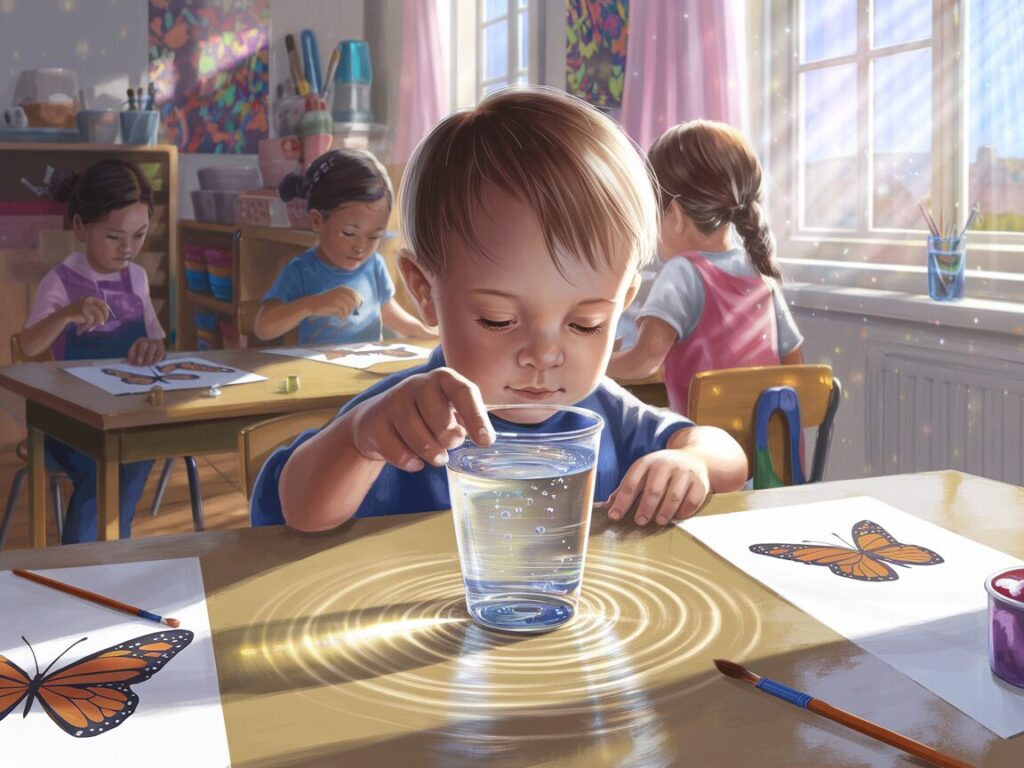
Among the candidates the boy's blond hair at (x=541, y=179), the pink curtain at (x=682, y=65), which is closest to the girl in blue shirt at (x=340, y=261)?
the pink curtain at (x=682, y=65)

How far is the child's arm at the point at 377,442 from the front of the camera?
742mm

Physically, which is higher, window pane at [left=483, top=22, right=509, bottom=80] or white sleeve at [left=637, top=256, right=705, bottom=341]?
window pane at [left=483, top=22, right=509, bottom=80]

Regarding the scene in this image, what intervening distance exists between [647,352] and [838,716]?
1.73m

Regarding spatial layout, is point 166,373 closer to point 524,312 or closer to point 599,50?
point 524,312

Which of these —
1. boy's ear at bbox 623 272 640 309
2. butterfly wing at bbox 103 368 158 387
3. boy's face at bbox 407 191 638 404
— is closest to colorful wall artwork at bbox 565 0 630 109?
butterfly wing at bbox 103 368 158 387

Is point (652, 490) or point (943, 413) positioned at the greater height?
point (652, 490)

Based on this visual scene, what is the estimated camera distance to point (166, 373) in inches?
88.5

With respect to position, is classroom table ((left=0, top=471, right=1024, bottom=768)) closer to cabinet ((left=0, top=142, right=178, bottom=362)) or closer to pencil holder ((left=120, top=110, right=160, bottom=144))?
cabinet ((left=0, top=142, right=178, bottom=362))

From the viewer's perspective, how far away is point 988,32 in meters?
2.58

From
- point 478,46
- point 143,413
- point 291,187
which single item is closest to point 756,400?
point 143,413

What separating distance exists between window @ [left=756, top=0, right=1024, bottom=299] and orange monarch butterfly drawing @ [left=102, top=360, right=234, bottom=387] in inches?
70.0

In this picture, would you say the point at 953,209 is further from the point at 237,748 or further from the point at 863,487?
the point at 237,748

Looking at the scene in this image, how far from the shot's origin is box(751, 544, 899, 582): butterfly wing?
2.70 ft

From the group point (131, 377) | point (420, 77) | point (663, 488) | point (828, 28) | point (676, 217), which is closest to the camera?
point (663, 488)
